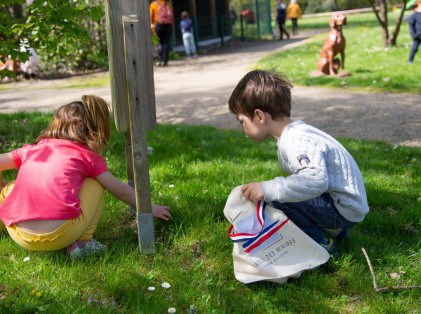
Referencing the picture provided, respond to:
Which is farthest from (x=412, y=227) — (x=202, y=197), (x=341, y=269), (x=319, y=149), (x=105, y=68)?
(x=105, y=68)

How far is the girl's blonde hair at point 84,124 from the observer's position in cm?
314

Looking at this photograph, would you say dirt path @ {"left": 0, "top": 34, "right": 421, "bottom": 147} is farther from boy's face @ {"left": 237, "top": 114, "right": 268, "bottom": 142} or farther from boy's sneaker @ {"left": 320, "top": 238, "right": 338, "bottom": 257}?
boy's face @ {"left": 237, "top": 114, "right": 268, "bottom": 142}

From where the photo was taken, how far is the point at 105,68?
14.6 metres

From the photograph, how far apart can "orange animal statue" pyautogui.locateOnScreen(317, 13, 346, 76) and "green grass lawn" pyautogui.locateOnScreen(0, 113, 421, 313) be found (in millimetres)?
6626

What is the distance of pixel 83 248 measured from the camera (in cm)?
306

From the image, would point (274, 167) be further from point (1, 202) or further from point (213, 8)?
point (213, 8)

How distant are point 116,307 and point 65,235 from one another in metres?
0.57

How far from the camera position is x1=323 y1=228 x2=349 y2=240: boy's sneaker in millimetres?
3101

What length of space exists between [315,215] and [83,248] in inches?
51.2

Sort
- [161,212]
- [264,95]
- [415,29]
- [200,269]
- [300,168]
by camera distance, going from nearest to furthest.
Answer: [300,168] < [264,95] < [200,269] < [161,212] < [415,29]

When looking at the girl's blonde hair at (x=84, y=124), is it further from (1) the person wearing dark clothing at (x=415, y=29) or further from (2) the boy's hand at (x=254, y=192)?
(1) the person wearing dark clothing at (x=415, y=29)

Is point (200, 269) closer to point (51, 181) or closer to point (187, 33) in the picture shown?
point (51, 181)

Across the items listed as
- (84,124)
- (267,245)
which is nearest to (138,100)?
(84,124)

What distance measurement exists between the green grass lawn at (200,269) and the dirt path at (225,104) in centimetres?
243
